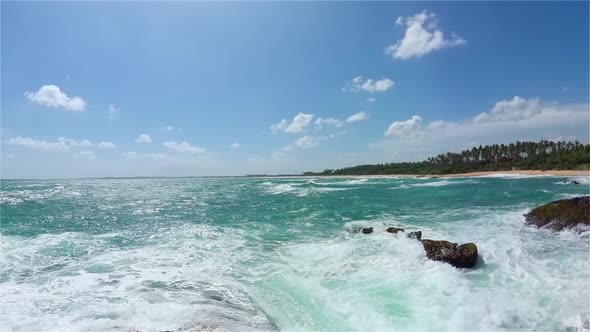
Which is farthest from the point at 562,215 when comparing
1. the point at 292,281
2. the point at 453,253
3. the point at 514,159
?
the point at 514,159

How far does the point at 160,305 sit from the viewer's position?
822 cm

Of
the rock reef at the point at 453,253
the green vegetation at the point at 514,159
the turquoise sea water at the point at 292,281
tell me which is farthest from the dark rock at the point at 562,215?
the green vegetation at the point at 514,159

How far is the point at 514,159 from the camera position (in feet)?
359

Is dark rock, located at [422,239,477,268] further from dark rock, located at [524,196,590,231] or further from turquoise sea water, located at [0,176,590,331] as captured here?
dark rock, located at [524,196,590,231]

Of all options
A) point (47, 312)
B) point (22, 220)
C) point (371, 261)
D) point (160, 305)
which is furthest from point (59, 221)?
point (371, 261)

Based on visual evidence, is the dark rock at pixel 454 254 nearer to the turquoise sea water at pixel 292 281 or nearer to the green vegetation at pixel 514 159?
the turquoise sea water at pixel 292 281

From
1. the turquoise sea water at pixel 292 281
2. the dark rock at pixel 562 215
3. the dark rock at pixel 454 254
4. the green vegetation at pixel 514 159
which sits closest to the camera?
the turquoise sea water at pixel 292 281

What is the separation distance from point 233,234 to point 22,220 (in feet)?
53.4

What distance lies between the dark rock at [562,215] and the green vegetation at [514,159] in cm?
7349

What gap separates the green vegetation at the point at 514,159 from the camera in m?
79.4

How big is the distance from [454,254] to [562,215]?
834 centimetres

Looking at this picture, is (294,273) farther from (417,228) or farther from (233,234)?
(417,228)

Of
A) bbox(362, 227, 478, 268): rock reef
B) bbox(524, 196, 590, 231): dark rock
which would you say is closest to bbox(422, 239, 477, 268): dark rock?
bbox(362, 227, 478, 268): rock reef

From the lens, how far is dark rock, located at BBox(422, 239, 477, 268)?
34.0ft
